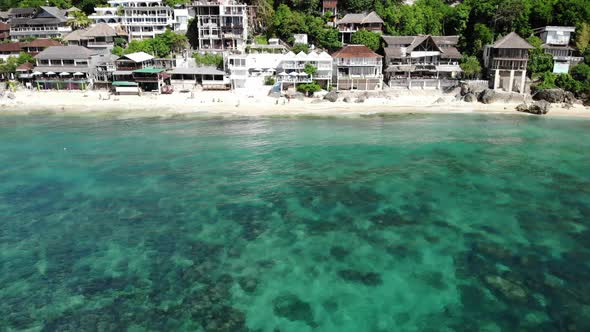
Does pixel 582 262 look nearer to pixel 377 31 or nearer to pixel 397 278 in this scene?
pixel 397 278

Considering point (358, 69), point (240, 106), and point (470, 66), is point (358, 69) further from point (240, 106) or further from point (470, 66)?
point (240, 106)

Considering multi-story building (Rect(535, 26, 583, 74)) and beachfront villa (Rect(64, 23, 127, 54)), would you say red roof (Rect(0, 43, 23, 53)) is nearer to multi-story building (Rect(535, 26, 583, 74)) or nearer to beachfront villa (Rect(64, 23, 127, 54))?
beachfront villa (Rect(64, 23, 127, 54))

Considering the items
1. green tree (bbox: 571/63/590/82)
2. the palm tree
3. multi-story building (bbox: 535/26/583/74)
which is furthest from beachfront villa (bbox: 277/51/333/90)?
the palm tree

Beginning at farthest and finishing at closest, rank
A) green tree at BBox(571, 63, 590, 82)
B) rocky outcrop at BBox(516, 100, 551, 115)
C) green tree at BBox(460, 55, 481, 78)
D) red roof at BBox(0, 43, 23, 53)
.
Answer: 1. red roof at BBox(0, 43, 23, 53)
2. green tree at BBox(460, 55, 481, 78)
3. green tree at BBox(571, 63, 590, 82)
4. rocky outcrop at BBox(516, 100, 551, 115)

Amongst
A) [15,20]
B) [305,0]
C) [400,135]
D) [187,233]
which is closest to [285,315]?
[187,233]

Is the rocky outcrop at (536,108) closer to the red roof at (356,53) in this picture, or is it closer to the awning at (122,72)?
the red roof at (356,53)
